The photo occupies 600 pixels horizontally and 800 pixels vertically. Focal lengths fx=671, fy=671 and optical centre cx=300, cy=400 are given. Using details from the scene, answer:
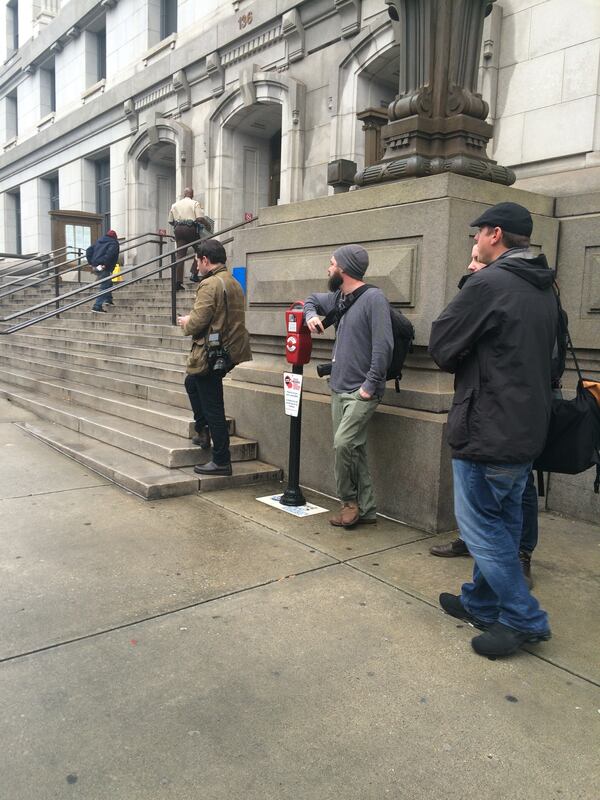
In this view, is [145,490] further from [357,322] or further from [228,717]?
[228,717]

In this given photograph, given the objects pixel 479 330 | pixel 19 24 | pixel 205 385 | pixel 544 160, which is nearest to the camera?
pixel 479 330

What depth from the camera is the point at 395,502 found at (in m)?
5.04

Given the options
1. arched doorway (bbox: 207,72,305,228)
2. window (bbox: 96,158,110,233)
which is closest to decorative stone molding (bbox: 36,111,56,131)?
window (bbox: 96,158,110,233)

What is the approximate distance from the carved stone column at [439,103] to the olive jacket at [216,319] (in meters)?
1.45

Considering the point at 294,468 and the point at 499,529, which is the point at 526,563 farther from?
the point at 294,468

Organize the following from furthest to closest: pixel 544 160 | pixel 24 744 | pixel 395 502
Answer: pixel 544 160 → pixel 395 502 → pixel 24 744

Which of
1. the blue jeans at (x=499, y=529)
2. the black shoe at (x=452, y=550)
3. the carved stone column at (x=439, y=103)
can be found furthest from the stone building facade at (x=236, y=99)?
the blue jeans at (x=499, y=529)

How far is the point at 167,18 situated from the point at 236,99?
5.60 metres

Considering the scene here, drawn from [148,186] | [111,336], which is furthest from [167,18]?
[111,336]

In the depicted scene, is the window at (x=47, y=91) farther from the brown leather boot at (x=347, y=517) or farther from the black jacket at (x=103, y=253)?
the brown leather boot at (x=347, y=517)

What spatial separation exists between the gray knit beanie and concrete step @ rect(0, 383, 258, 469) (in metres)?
2.25

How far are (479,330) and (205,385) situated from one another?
3.04 meters

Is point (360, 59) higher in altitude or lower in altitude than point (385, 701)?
higher

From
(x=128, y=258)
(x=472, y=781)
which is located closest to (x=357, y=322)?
(x=472, y=781)
